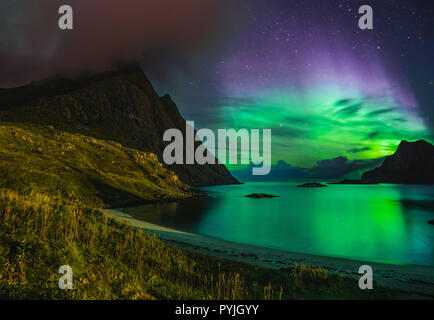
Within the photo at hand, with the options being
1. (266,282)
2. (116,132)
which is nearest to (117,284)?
(266,282)

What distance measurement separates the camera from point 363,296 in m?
12.5

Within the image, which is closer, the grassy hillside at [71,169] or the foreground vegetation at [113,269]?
the foreground vegetation at [113,269]

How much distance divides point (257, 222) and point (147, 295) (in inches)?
1779

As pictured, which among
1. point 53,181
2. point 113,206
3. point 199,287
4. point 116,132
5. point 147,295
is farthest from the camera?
point 116,132

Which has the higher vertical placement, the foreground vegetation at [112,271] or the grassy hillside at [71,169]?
the grassy hillside at [71,169]

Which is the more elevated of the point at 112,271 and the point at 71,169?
the point at 71,169

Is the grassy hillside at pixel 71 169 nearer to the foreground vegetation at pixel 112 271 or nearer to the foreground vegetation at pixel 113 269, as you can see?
the foreground vegetation at pixel 113 269

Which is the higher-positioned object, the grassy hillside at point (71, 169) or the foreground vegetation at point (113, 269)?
the grassy hillside at point (71, 169)

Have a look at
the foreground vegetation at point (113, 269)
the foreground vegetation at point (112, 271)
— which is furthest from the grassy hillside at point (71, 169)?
the foreground vegetation at point (112, 271)

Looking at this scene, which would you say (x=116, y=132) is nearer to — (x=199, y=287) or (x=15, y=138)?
(x=15, y=138)

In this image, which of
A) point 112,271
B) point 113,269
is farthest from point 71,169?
point 112,271

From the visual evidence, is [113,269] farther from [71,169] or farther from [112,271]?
[71,169]

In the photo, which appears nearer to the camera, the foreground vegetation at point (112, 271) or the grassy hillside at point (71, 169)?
the foreground vegetation at point (112, 271)

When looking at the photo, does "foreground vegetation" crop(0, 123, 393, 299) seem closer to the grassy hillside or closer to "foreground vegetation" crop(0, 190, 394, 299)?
"foreground vegetation" crop(0, 190, 394, 299)
